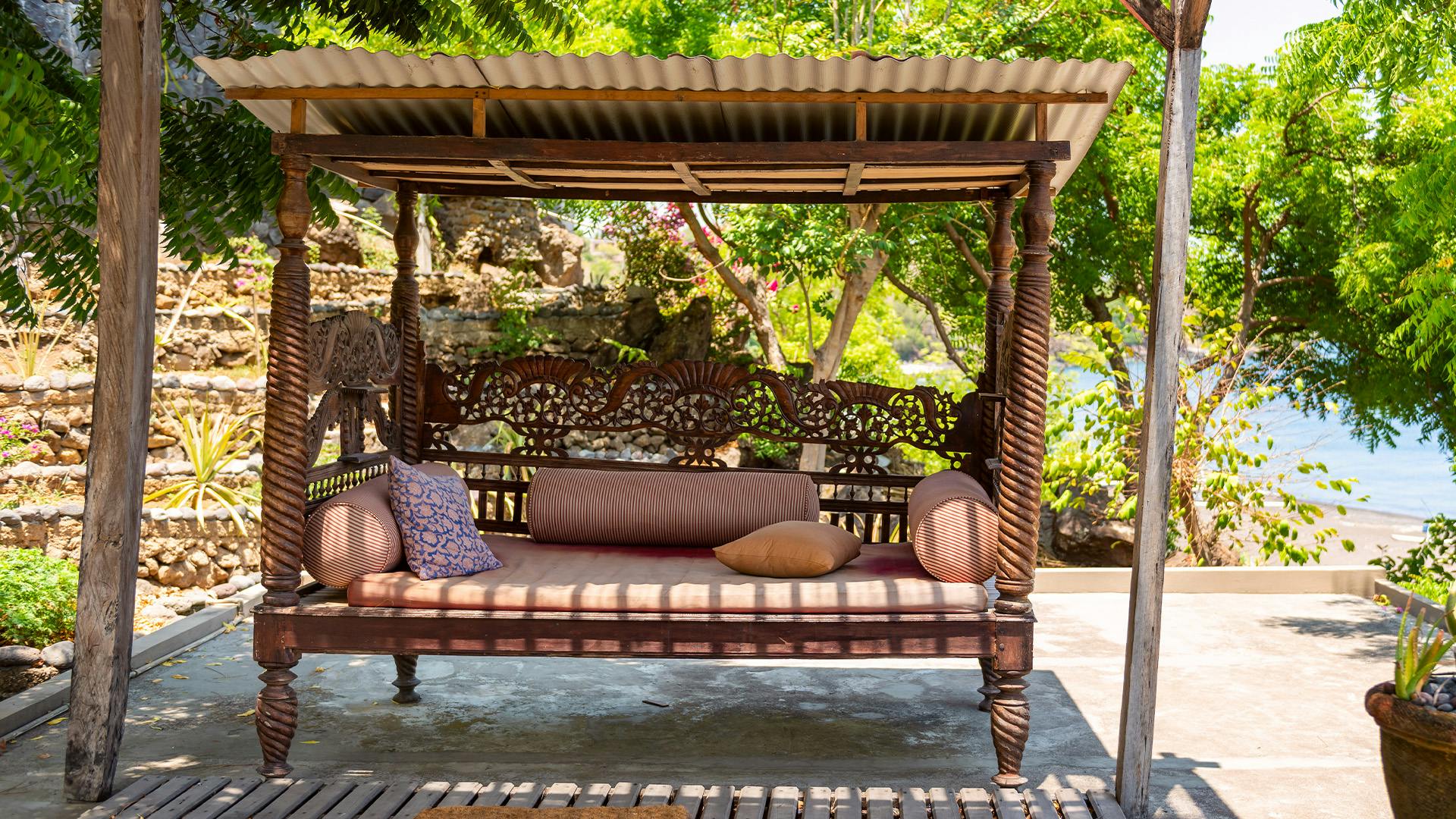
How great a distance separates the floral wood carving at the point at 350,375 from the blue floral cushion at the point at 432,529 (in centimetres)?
37

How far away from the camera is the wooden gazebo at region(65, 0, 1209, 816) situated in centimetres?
382

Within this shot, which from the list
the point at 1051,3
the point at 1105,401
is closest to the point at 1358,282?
the point at 1105,401

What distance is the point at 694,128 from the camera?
454 cm

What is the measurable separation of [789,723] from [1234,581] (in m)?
3.97

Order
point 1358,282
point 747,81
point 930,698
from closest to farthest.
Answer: point 747,81 → point 930,698 → point 1358,282

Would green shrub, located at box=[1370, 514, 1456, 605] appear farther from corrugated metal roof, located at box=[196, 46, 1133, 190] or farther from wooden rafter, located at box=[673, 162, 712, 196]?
wooden rafter, located at box=[673, 162, 712, 196]

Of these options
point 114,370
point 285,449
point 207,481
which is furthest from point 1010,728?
point 207,481

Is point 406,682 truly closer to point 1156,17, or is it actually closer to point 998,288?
point 998,288

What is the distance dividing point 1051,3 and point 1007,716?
8971 millimetres

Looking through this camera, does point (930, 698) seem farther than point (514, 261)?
No

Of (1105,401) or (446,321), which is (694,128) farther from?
(446,321)

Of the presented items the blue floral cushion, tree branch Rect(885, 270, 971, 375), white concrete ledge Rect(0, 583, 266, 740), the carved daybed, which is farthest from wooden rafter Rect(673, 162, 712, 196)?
tree branch Rect(885, 270, 971, 375)

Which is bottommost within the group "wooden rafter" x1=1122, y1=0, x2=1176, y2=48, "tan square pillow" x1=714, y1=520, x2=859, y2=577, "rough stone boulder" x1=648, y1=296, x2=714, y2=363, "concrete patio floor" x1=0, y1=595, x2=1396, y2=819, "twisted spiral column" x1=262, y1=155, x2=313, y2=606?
"concrete patio floor" x1=0, y1=595, x2=1396, y2=819

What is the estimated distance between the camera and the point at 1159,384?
385cm
